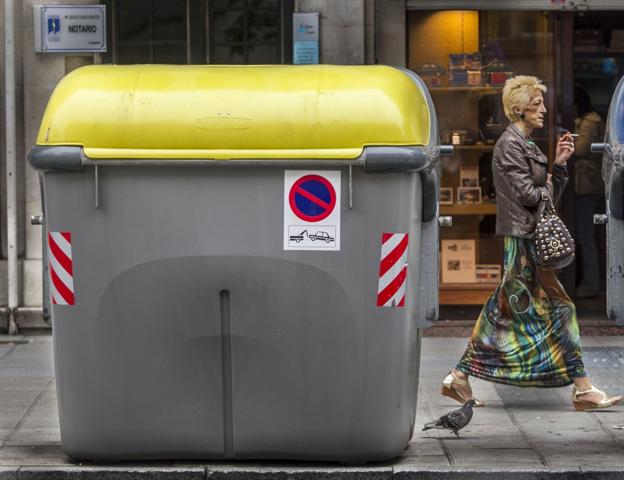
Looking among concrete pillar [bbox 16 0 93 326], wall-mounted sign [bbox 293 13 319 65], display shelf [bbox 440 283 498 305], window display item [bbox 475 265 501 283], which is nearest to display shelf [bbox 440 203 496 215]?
window display item [bbox 475 265 501 283]

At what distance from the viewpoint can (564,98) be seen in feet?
38.6

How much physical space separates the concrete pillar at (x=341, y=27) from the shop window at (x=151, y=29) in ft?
3.27

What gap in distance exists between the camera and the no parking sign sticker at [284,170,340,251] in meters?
6.45

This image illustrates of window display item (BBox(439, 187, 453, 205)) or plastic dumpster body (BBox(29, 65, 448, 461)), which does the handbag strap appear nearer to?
plastic dumpster body (BBox(29, 65, 448, 461))

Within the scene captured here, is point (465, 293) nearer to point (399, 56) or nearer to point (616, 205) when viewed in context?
point (399, 56)

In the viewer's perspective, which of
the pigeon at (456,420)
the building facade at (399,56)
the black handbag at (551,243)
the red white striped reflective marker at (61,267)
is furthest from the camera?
the building facade at (399,56)

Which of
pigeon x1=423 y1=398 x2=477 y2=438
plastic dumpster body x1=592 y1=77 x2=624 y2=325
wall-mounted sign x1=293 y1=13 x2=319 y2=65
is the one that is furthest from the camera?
wall-mounted sign x1=293 y1=13 x2=319 y2=65

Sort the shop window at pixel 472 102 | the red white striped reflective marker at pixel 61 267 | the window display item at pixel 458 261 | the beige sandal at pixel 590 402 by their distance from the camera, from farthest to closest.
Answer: the window display item at pixel 458 261 < the shop window at pixel 472 102 < the beige sandal at pixel 590 402 < the red white striped reflective marker at pixel 61 267

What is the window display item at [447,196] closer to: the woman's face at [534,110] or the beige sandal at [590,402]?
the woman's face at [534,110]

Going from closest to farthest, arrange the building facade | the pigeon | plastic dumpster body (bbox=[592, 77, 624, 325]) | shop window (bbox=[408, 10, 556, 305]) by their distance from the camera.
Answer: plastic dumpster body (bbox=[592, 77, 624, 325]) < the pigeon < the building facade < shop window (bbox=[408, 10, 556, 305])

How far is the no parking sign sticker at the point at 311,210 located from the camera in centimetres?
645

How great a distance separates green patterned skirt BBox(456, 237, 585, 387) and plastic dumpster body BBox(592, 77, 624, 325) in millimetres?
945

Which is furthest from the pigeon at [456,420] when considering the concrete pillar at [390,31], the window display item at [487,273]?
the concrete pillar at [390,31]

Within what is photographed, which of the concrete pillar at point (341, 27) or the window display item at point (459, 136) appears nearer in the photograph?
the concrete pillar at point (341, 27)
